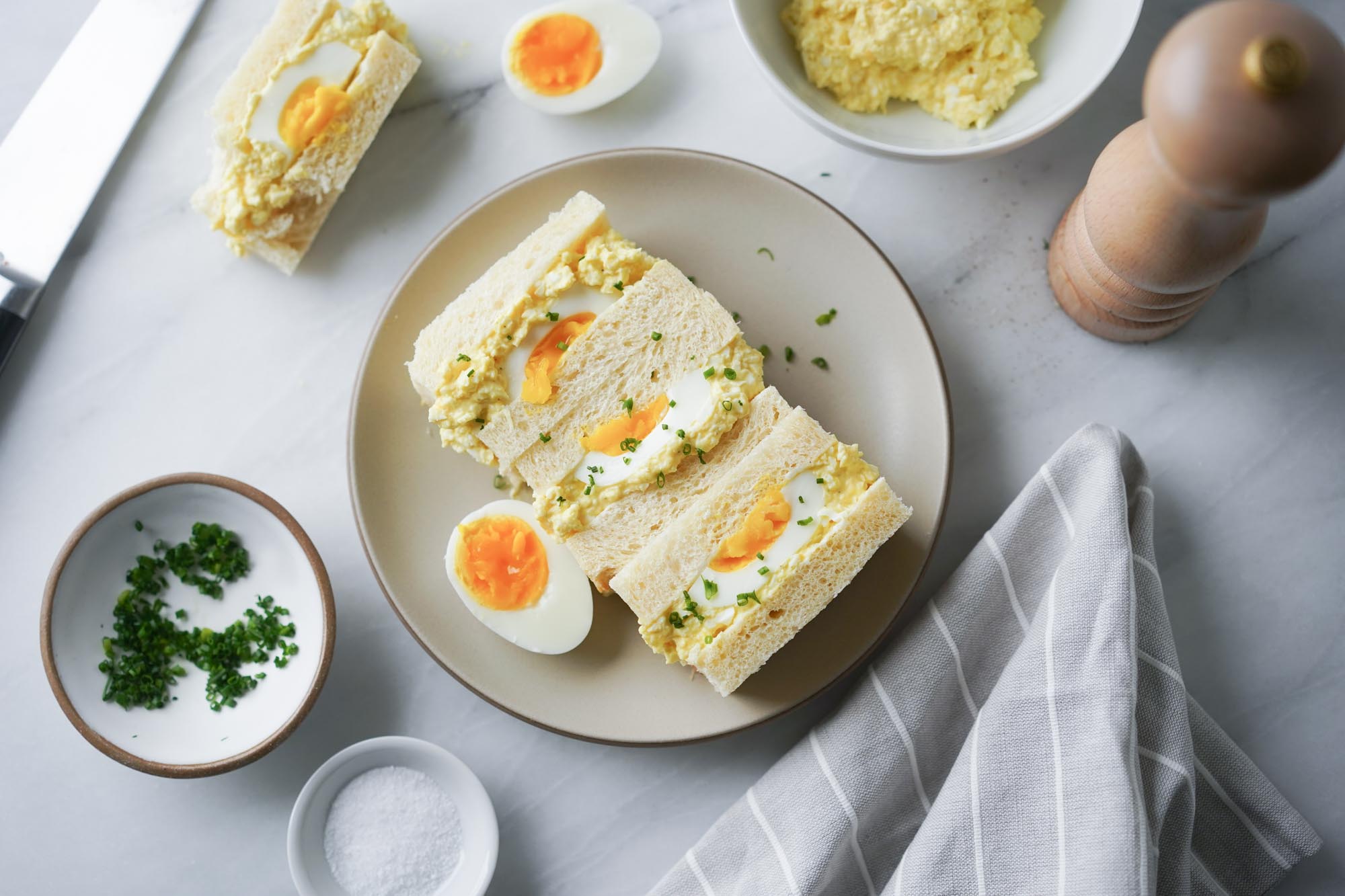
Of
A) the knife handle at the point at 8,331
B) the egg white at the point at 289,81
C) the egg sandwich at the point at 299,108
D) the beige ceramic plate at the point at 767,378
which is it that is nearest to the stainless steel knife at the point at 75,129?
the knife handle at the point at 8,331

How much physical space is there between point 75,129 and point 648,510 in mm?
2023

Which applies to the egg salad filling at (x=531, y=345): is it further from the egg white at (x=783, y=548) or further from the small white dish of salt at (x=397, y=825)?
the small white dish of salt at (x=397, y=825)

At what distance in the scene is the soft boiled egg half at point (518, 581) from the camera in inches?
98.7

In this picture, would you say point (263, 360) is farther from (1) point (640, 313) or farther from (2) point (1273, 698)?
(2) point (1273, 698)

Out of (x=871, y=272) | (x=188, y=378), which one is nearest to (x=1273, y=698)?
(x=871, y=272)

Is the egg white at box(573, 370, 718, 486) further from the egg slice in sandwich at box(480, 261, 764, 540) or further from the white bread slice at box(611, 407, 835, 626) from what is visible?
the white bread slice at box(611, 407, 835, 626)

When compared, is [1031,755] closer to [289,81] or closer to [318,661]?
[318,661]

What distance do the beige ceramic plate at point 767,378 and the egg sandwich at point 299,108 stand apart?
411mm

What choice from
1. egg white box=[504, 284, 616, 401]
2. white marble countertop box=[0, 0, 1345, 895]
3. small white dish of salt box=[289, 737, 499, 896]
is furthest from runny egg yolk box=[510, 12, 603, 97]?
small white dish of salt box=[289, 737, 499, 896]

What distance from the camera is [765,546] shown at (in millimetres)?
2395

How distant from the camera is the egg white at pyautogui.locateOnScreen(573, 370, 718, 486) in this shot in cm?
246

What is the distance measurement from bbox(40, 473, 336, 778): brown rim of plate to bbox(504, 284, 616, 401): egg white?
0.71 metres

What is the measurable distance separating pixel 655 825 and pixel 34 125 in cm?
269

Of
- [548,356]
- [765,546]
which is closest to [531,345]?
[548,356]
